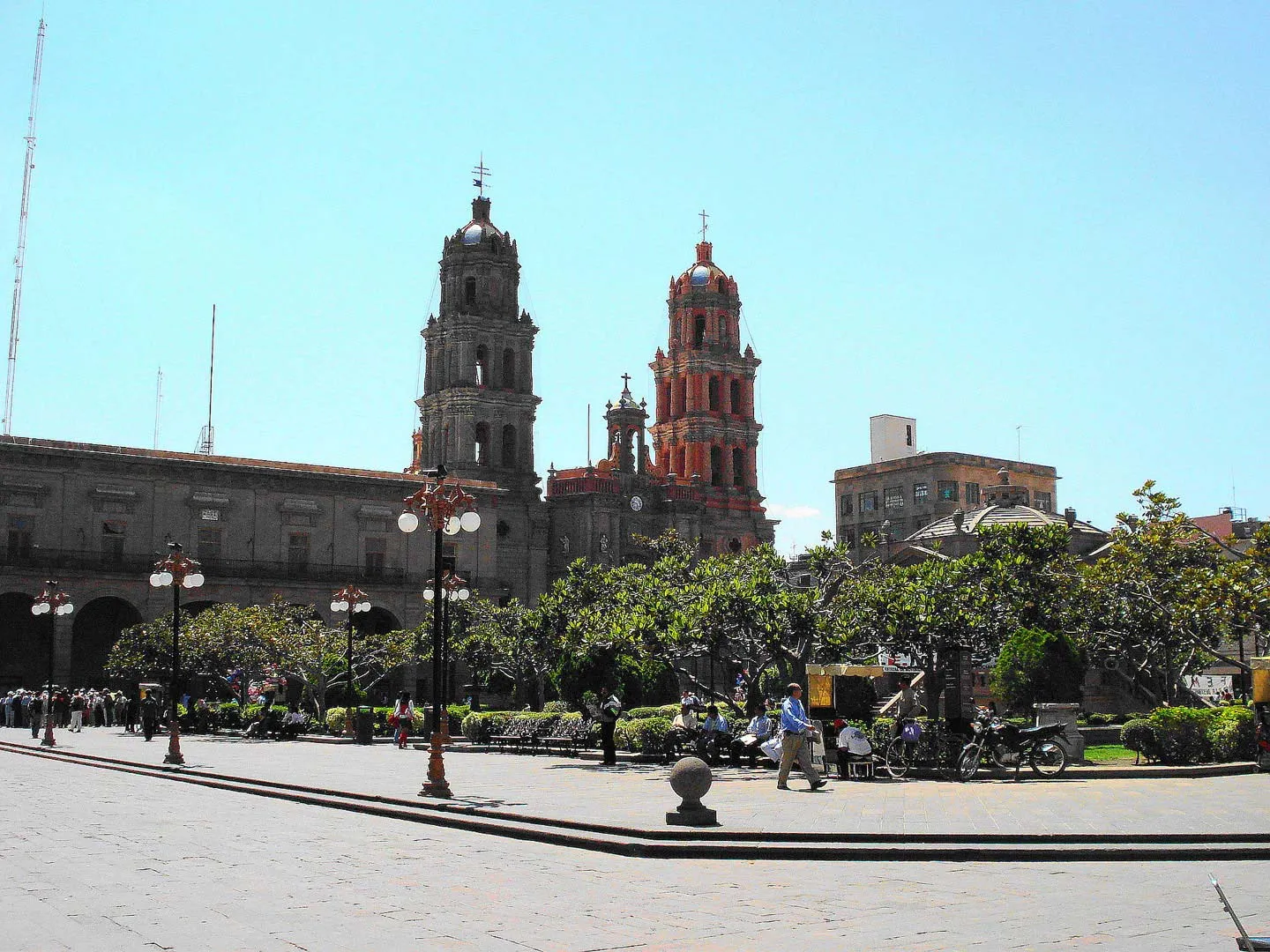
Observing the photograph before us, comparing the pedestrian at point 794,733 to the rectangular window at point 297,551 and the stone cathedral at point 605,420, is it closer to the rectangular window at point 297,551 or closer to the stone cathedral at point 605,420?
Answer: the rectangular window at point 297,551

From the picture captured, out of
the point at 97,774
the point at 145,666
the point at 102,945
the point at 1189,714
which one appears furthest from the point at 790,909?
the point at 145,666

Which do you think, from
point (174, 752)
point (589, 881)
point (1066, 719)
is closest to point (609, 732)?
point (1066, 719)

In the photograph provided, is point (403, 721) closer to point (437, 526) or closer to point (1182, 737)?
point (437, 526)

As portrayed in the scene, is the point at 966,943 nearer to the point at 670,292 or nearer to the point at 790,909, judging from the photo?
the point at 790,909

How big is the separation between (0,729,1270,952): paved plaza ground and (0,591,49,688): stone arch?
3930 cm

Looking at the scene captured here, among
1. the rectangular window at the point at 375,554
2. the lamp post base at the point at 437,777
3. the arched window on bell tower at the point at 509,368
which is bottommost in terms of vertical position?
the lamp post base at the point at 437,777

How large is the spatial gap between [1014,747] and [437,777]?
31.2ft

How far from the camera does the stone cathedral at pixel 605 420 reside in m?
69.8

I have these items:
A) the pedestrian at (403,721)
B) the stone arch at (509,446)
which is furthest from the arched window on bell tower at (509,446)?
the pedestrian at (403,721)

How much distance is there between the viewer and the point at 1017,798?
56.3ft

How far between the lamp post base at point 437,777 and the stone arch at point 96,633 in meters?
41.7

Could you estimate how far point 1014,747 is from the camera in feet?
69.3

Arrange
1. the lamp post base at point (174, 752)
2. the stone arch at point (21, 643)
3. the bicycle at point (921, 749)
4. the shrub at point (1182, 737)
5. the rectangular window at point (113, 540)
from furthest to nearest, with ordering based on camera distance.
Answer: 1. the rectangular window at point (113, 540)
2. the stone arch at point (21, 643)
3. the lamp post base at point (174, 752)
4. the shrub at point (1182, 737)
5. the bicycle at point (921, 749)

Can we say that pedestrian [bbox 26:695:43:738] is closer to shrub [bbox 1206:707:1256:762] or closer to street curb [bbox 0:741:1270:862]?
street curb [bbox 0:741:1270:862]
